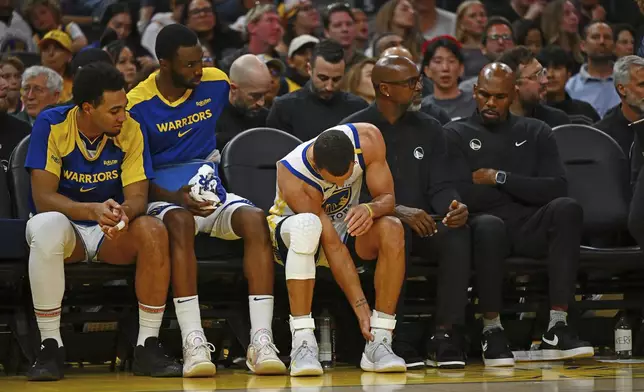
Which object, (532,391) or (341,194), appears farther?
(341,194)

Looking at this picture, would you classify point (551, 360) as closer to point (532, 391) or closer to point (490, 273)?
point (490, 273)

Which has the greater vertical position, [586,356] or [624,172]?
[624,172]

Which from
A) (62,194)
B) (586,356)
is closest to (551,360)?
(586,356)

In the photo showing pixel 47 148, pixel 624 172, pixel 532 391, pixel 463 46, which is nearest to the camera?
pixel 532 391

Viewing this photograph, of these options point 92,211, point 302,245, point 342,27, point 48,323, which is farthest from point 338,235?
point 342,27

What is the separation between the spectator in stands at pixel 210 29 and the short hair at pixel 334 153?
455 cm

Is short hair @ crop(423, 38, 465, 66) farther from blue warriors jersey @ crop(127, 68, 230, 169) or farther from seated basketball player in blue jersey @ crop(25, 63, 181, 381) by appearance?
seated basketball player in blue jersey @ crop(25, 63, 181, 381)

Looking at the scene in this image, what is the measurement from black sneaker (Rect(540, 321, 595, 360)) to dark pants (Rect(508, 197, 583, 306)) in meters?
0.17

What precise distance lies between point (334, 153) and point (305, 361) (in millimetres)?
1042

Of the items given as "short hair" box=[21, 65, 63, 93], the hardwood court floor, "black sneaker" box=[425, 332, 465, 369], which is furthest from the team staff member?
"short hair" box=[21, 65, 63, 93]

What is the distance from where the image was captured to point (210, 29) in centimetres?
1082

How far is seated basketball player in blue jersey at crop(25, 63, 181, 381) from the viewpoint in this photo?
600cm

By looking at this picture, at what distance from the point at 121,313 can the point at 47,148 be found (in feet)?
3.19

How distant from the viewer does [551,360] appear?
6.74 metres
